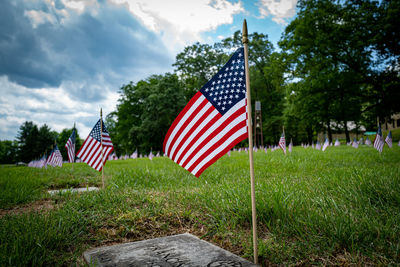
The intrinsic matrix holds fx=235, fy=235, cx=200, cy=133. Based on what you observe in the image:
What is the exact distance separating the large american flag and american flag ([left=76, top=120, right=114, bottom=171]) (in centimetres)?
411

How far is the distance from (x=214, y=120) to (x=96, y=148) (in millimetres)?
5126

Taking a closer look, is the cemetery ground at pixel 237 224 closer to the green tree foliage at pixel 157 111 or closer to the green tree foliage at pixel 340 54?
the green tree foliage at pixel 340 54

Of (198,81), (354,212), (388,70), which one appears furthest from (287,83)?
(354,212)

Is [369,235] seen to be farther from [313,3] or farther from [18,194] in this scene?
[313,3]

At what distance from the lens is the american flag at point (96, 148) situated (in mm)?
6590

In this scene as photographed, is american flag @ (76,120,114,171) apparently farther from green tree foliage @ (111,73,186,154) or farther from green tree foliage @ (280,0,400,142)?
green tree foliage @ (111,73,186,154)

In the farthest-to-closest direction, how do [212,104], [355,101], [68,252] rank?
[355,101] < [212,104] < [68,252]

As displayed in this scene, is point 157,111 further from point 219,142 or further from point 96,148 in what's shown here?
point 219,142

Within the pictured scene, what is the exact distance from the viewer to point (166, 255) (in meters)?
2.17

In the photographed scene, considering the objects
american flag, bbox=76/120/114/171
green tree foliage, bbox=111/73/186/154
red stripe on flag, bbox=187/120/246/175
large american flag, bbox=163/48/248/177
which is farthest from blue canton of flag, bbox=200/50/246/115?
green tree foliage, bbox=111/73/186/154

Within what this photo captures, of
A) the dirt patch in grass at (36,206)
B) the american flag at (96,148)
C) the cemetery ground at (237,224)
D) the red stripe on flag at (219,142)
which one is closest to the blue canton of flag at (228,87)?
the red stripe on flag at (219,142)

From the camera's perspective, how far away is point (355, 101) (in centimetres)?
2028

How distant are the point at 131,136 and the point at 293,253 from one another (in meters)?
35.5

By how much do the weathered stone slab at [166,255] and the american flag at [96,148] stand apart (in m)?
4.48
